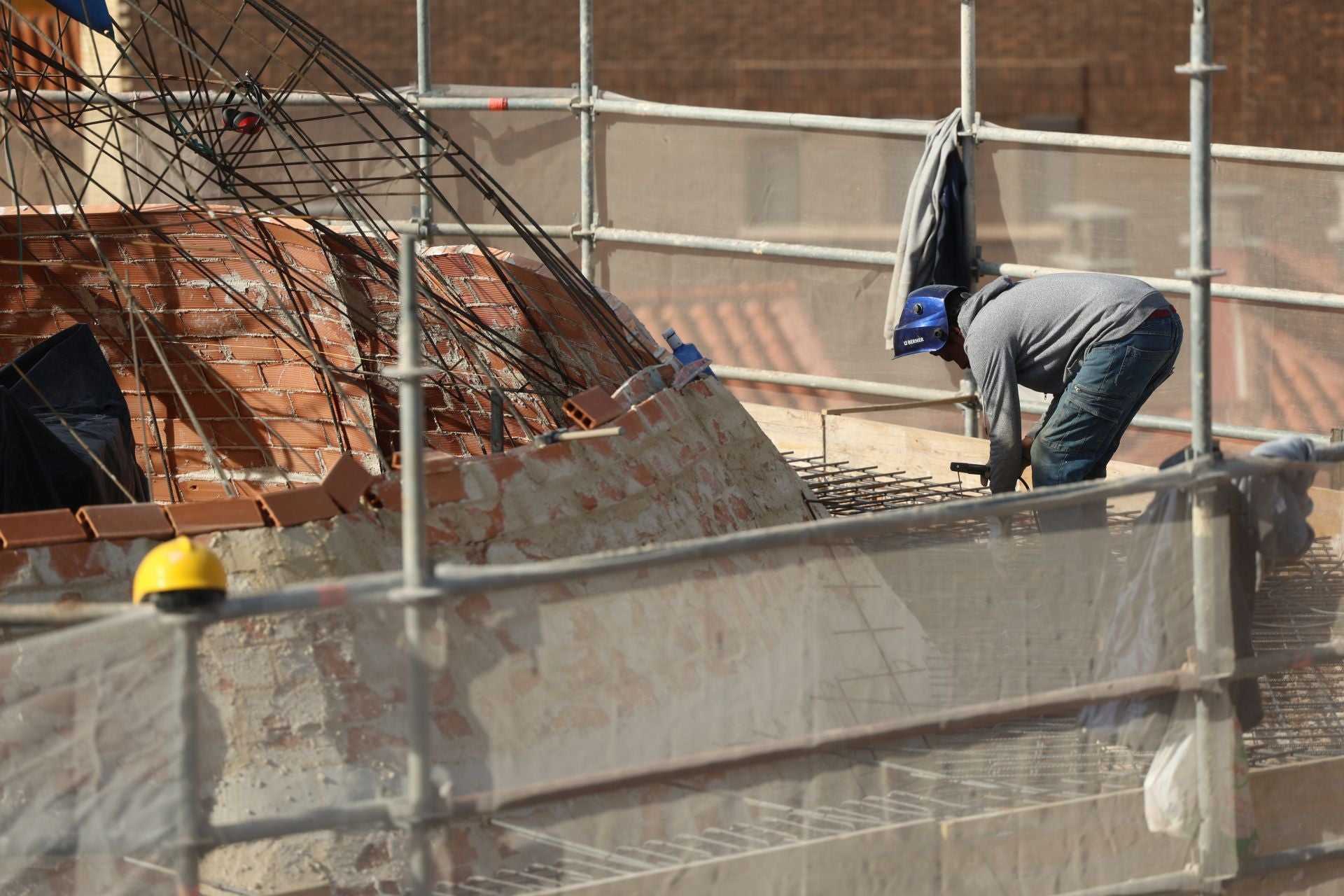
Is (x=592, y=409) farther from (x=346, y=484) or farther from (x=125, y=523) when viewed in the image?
(x=125, y=523)

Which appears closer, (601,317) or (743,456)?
(743,456)

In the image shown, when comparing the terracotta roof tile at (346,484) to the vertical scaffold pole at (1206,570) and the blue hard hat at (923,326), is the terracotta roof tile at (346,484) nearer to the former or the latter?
the vertical scaffold pole at (1206,570)

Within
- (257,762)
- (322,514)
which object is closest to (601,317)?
(322,514)

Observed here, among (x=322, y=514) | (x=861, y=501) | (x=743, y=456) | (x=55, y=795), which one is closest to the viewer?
(x=55, y=795)

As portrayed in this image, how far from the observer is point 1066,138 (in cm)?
826

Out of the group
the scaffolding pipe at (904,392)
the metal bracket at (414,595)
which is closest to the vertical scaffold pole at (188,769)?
the metal bracket at (414,595)

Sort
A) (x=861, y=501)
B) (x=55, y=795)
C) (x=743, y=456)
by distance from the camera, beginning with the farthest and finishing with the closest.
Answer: (x=861, y=501) → (x=743, y=456) → (x=55, y=795)

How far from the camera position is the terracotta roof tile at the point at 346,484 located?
393cm

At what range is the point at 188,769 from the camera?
2.98 meters

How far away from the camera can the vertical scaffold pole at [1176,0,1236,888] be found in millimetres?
3689

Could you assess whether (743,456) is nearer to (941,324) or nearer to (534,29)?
(941,324)

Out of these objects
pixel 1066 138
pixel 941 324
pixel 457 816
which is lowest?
pixel 457 816

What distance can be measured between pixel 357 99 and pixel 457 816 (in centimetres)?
333

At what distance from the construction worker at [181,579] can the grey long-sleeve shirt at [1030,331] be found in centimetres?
358
